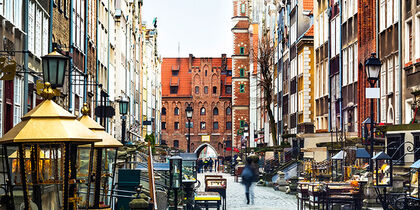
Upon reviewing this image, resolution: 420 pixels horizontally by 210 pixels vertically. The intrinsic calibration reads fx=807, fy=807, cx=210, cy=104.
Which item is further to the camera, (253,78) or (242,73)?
(242,73)

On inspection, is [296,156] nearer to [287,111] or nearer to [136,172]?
[287,111]

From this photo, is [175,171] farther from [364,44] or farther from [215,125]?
[215,125]

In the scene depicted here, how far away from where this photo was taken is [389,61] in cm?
3175

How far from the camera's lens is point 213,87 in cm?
11844

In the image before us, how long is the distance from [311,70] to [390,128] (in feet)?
103

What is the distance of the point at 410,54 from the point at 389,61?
121 inches

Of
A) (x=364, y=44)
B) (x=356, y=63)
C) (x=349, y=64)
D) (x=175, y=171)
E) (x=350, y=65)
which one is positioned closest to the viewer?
(x=175, y=171)

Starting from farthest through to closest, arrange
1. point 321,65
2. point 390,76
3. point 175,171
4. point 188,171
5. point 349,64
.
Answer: point 321,65 < point 349,64 < point 390,76 < point 188,171 < point 175,171

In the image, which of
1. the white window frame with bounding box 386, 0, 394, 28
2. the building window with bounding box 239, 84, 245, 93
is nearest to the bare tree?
the white window frame with bounding box 386, 0, 394, 28

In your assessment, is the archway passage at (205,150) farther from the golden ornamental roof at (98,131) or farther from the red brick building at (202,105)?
the golden ornamental roof at (98,131)

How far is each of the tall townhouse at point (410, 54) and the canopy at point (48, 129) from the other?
20321 mm

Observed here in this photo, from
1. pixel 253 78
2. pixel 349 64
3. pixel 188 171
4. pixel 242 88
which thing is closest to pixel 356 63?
pixel 349 64

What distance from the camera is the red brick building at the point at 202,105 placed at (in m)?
118

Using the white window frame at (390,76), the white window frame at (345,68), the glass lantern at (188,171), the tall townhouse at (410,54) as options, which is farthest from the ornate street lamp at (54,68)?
the white window frame at (345,68)
